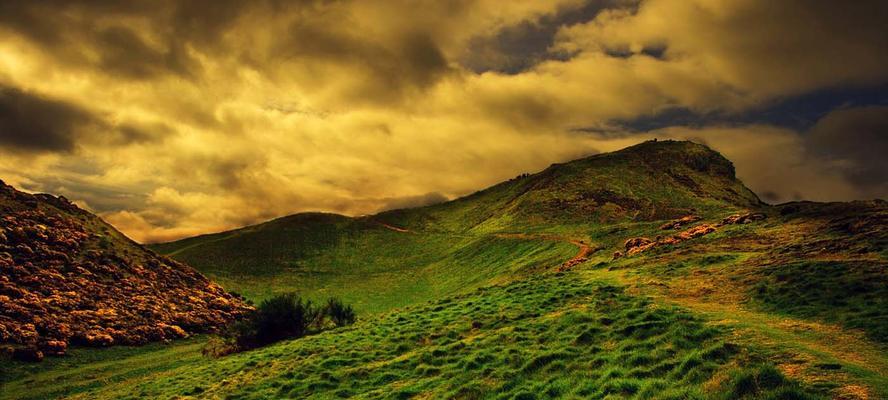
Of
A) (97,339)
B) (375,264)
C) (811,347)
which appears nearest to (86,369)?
(97,339)

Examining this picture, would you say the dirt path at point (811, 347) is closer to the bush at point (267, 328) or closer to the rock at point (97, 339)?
the bush at point (267, 328)

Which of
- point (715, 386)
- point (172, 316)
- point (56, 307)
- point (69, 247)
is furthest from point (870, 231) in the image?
point (69, 247)

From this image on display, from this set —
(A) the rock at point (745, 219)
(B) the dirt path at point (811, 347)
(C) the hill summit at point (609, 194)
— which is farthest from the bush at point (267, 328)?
(C) the hill summit at point (609, 194)

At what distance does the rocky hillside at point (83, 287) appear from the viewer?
4403cm

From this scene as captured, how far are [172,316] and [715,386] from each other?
5943 cm

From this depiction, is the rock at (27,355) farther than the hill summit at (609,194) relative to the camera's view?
No

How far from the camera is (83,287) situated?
52.3m

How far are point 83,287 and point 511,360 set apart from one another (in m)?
54.8

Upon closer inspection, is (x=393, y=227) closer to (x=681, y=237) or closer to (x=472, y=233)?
(x=472, y=233)

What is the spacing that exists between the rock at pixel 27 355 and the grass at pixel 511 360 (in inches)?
89.3

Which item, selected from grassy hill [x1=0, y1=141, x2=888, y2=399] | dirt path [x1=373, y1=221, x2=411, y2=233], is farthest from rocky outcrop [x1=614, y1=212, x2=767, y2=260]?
dirt path [x1=373, y1=221, x2=411, y2=233]

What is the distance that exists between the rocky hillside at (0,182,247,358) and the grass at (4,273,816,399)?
816cm

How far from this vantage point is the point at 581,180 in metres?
142

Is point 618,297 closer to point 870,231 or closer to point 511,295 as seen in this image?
point 511,295
